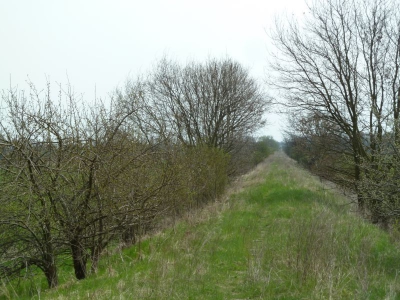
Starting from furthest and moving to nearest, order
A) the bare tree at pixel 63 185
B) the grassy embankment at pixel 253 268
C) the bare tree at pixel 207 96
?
1. the bare tree at pixel 207 96
2. the bare tree at pixel 63 185
3. the grassy embankment at pixel 253 268

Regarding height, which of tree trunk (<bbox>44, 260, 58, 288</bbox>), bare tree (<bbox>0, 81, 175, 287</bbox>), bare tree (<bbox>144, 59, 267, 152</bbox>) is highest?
bare tree (<bbox>144, 59, 267, 152</bbox>)

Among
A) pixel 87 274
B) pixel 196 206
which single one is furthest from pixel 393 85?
pixel 87 274

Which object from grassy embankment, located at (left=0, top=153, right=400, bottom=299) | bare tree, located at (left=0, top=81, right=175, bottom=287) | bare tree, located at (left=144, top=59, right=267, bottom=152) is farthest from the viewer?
bare tree, located at (left=144, top=59, right=267, bottom=152)

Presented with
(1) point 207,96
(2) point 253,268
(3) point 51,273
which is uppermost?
(1) point 207,96

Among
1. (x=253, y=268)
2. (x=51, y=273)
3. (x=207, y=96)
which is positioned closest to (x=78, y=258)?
(x=51, y=273)

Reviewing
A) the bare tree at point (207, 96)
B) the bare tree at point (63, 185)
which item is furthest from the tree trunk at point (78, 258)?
the bare tree at point (207, 96)

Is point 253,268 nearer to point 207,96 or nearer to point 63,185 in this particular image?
point 63,185

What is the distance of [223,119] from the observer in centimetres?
2270

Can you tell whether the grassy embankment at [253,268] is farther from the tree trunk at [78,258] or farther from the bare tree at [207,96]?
the bare tree at [207,96]

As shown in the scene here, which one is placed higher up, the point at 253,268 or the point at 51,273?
the point at 253,268

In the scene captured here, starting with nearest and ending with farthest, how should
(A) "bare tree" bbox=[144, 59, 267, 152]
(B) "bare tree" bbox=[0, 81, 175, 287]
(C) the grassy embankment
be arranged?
(C) the grassy embankment < (B) "bare tree" bbox=[0, 81, 175, 287] < (A) "bare tree" bbox=[144, 59, 267, 152]

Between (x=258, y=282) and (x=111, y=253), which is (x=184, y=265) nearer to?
(x=258, y=282)

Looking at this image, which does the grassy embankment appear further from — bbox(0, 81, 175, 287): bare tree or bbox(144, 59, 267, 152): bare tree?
bbox(144, 59, 267, 152): bare tree

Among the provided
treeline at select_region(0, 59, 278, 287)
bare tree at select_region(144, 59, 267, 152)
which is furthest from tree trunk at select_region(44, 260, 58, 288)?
bare tree at select_region(144, 59, 267, 152)
